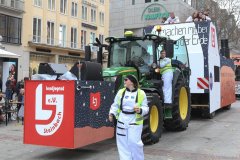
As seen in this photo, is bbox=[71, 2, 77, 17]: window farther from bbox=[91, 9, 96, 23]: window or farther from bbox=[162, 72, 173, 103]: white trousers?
bbox=[162, 72, 173, 103]: white trousers

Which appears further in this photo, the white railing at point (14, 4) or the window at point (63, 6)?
the window at point (63, 6)

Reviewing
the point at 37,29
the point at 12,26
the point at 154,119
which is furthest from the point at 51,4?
the point at 154,119

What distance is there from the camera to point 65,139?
820 cm

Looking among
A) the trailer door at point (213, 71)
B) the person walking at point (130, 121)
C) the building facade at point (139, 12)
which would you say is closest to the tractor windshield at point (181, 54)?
the trailer door at point (213, 71)

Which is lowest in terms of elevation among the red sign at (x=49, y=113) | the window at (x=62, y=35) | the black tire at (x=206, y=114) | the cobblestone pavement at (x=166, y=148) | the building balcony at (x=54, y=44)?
the cobblestone pavement at (x=166, y=148)

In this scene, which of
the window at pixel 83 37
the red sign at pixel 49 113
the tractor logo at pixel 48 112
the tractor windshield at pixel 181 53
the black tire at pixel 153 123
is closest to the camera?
the red sign at pixel 49 113

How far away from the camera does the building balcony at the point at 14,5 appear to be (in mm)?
38125

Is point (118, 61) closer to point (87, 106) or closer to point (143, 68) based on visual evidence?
point (143, 68)

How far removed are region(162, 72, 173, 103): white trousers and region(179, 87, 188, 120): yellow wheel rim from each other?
1.38 m

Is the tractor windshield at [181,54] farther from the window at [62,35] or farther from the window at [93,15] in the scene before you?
the window at [93,15]

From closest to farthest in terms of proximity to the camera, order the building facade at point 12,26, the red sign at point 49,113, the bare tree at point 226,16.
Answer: the red sign at point 49,113 → the building facade at point 12,26 → the bare tree at point 226,16

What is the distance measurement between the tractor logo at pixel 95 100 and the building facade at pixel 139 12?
57.2 m

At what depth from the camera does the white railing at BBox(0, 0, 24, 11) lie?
126 feet

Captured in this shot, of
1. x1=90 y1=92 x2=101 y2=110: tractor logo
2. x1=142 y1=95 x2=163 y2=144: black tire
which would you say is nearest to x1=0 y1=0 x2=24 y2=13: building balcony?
x1=142 y1=95 x2=163 y2=144: black tire
